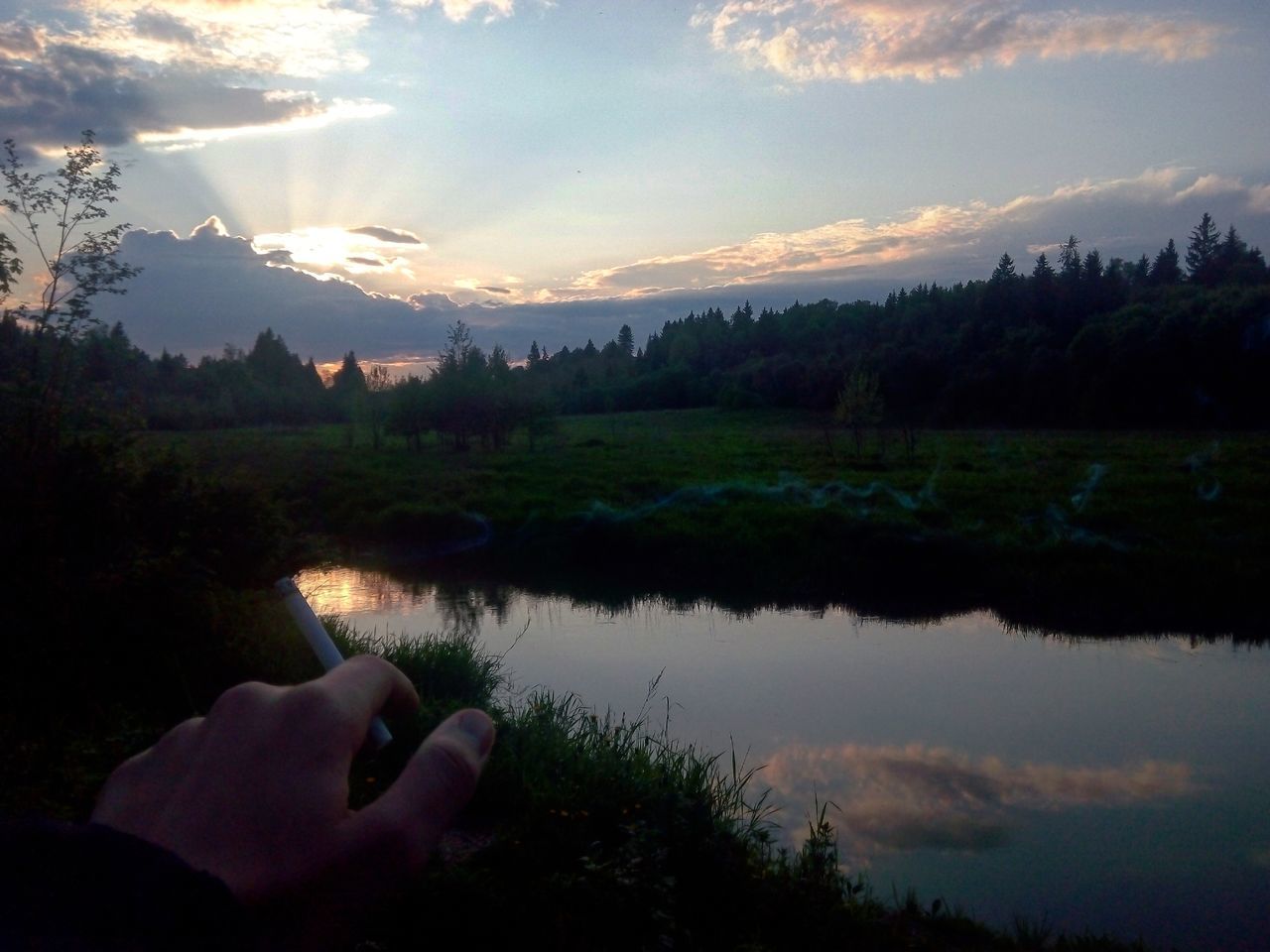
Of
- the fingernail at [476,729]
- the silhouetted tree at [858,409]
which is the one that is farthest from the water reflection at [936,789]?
the silhouetted tree at [858,409]

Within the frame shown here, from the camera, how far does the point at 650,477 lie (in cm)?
2798

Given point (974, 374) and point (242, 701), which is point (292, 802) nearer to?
point (242, 701)

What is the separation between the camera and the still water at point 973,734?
7.53 meters

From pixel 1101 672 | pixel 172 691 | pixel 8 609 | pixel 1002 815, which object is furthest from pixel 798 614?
pixel 8 609

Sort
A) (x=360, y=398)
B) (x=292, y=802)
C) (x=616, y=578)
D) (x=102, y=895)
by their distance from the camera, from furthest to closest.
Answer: (x=360, y=398) → (x=616, y=578) → (x=292, y=802) → (x=102, y=895)

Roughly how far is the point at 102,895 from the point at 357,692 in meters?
0.26

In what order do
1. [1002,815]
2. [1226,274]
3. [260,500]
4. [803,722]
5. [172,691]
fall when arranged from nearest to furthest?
1. [172,691]
2. [1002,815]
3. [260,500]
4. [803,722]
5. [1226,274]

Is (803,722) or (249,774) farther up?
(249,774)

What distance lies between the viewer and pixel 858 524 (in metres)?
21.2

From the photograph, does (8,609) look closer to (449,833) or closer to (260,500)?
(260,500)

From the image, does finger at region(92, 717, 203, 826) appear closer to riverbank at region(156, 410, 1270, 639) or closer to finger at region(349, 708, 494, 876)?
finger at region(349, 708, 494, 876)

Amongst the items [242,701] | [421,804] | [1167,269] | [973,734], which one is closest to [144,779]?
[242,701]

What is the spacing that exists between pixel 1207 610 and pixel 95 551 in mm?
16621

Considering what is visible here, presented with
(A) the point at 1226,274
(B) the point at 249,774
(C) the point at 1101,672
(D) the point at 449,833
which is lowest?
(C) the point at 1101,672
